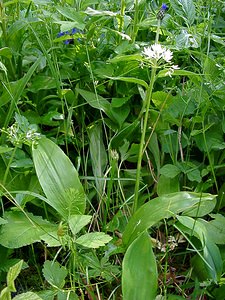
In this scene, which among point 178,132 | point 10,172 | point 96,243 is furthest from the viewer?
point 178,132

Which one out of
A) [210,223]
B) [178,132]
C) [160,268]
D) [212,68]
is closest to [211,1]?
[212,68]

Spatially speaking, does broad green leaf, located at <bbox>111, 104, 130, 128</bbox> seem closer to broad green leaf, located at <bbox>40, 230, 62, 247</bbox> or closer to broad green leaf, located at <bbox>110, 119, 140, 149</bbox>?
broad green leaf, located at <bbox>110, 119, 140, 149</bbox>

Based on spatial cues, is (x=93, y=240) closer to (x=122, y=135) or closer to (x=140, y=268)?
(x=140, y=268)

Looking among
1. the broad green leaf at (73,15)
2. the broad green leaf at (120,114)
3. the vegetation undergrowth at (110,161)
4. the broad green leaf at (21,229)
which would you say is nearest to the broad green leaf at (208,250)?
the vegetation undergrowth at (110,161)

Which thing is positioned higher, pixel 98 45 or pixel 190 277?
pixel 98 45

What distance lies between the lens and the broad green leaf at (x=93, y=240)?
92 cm

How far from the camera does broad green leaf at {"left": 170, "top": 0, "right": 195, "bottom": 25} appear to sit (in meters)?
1.34

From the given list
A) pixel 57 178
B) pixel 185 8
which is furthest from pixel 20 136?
pixel 185 8

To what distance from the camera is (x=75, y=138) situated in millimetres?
1307

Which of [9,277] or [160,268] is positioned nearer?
[9,277]

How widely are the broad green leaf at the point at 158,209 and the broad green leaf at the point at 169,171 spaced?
0.49ft

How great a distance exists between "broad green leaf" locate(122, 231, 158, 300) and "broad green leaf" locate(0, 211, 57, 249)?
0.17 metres

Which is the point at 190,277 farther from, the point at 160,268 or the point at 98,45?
the point at 98,45

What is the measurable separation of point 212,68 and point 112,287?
542 millimetres
